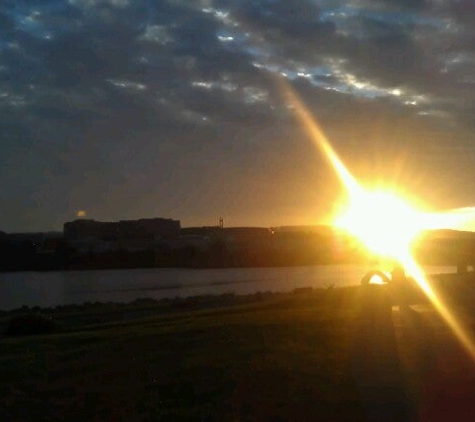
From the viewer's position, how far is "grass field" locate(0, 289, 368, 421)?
8430 millimetres

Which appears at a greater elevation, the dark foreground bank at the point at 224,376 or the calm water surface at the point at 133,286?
the calm water surface at the point at 133,286

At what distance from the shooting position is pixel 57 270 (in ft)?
309

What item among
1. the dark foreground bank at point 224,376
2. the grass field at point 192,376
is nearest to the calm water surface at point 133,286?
the grass field at point 192,376

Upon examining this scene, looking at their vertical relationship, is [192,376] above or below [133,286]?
below

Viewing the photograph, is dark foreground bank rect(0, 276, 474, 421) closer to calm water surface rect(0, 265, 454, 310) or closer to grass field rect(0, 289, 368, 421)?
grass field rect(0, 289, 368, 421)

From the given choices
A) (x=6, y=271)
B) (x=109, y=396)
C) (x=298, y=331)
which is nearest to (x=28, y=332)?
(x=298, y=331)

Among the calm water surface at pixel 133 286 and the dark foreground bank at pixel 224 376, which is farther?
the calm water surface at pixel 133 286

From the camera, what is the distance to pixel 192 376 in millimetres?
10062

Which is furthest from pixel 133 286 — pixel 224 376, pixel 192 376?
pixel 224 376

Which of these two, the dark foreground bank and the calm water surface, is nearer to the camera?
the dark foreground bank

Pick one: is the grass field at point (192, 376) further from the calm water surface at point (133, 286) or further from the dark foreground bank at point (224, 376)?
the calm water surface at point (133, 286)

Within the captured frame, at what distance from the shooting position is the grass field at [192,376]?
8.43 m

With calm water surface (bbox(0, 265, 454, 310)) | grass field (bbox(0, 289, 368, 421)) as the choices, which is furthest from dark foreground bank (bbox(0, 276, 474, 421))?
calm water surface (bbox(0, 265, 454, 310))

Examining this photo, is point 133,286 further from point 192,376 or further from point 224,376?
point 224,376
